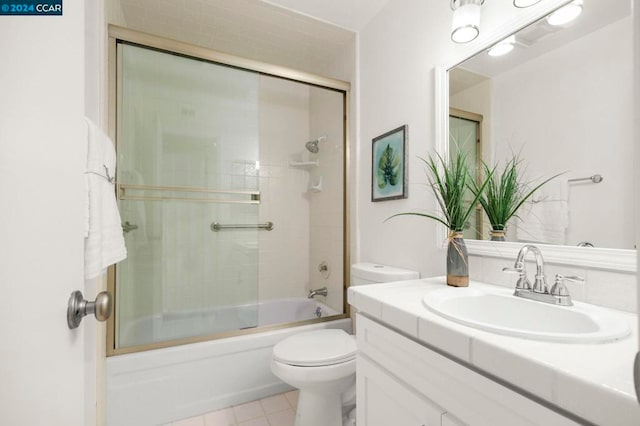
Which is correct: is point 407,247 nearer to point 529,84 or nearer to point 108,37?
point 529,84

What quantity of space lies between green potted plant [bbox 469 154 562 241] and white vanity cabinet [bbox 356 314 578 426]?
25.1 inches

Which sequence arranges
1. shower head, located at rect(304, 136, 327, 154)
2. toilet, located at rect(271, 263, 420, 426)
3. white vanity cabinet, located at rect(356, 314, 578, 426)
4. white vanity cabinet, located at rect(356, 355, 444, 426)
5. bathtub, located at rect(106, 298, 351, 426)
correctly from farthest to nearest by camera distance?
shower head, located at rect(304, 136, 327, 154)
bathtub, located at rect(106, 298, 351, 426)
toilet, located at rect(271, 263, 420, 426)
white vanity cabinet, located at rect(356, 355, 444, 426)
white vanity cabinet, located at rect(356, 314, 578, 426)

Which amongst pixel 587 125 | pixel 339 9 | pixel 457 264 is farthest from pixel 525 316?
pixel 339 9

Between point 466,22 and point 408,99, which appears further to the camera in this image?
point 408,99

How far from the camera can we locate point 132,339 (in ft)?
4.97

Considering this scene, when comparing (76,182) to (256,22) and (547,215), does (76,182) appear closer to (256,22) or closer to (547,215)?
(547,215)

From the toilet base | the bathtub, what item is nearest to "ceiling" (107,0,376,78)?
the bathtub

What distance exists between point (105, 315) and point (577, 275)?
1255mm

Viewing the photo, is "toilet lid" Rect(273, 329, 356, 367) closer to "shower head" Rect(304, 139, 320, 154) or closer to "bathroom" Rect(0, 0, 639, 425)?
"bathroom" Rect(0, 0, 639, 425)

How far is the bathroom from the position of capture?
16.1 inches

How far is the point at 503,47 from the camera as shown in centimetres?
110

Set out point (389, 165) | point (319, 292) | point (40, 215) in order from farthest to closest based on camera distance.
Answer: point (319, 292) → point (389, 165) → point (40, 215)

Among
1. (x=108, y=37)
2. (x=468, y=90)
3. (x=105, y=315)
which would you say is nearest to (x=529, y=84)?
(x=468, y=90)

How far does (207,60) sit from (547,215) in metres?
1.96
